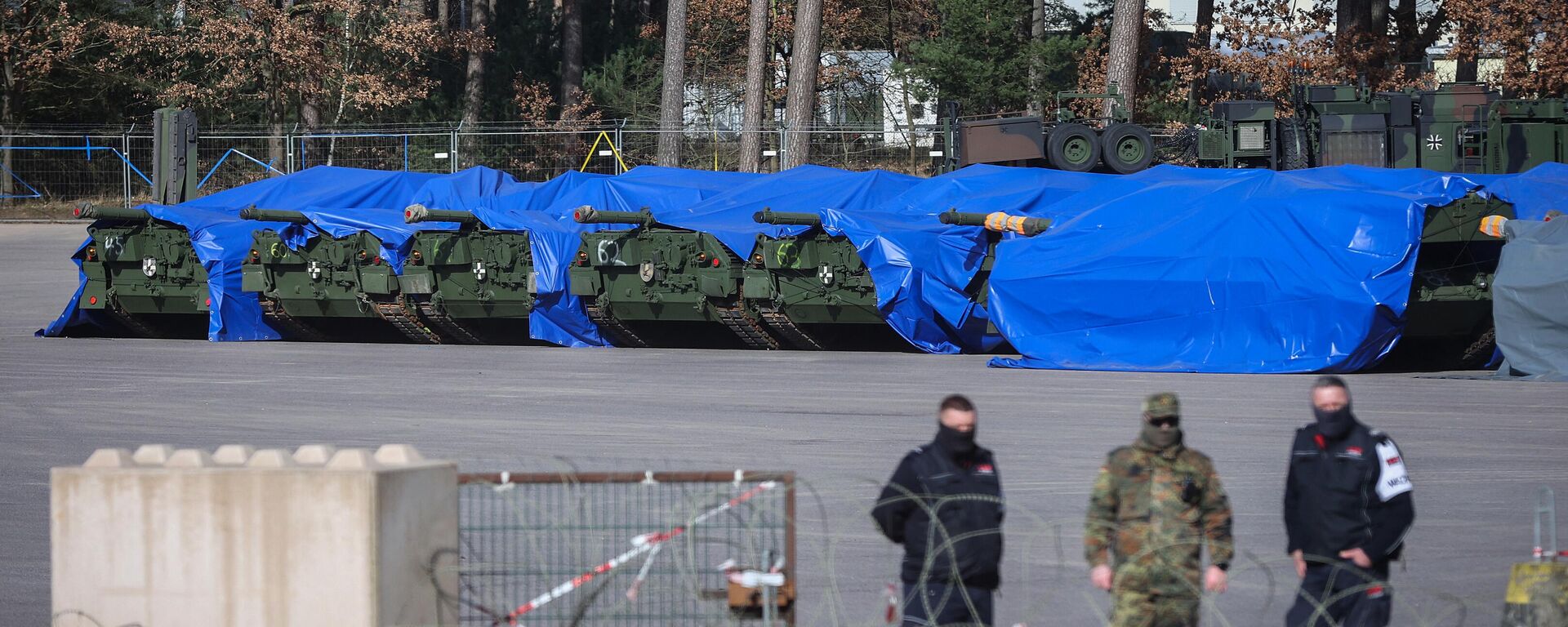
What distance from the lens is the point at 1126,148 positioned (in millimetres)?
23906

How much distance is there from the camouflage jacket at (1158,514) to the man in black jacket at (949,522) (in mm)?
349

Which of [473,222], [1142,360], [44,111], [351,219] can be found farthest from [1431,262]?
[44,111]

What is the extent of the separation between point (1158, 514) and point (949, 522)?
27.0 inches

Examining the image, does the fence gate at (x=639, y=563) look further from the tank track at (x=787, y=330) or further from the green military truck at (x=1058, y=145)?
the green military truck at (x=1058, y=145)

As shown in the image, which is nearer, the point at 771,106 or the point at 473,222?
the point at 473,222

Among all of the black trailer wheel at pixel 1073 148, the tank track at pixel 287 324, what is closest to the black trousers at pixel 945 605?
the tank track at pixel 287 324

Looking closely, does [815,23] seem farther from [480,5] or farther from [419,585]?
[419,585]

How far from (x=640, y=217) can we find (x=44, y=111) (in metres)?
22.4

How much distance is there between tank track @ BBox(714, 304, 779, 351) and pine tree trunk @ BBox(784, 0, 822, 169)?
11224 mm

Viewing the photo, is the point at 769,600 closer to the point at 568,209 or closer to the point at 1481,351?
the point at 1481,351

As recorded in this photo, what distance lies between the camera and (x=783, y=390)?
15594 mm

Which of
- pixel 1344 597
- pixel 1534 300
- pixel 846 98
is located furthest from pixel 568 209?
pixel 846 98

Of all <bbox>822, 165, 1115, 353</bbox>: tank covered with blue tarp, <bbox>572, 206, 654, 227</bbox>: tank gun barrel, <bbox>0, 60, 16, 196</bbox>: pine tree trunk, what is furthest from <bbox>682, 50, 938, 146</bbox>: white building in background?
<bbox>822, 165, 1115, 353</bbox>: tank covered with blue tarp

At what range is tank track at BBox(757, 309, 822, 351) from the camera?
19.9 metres
